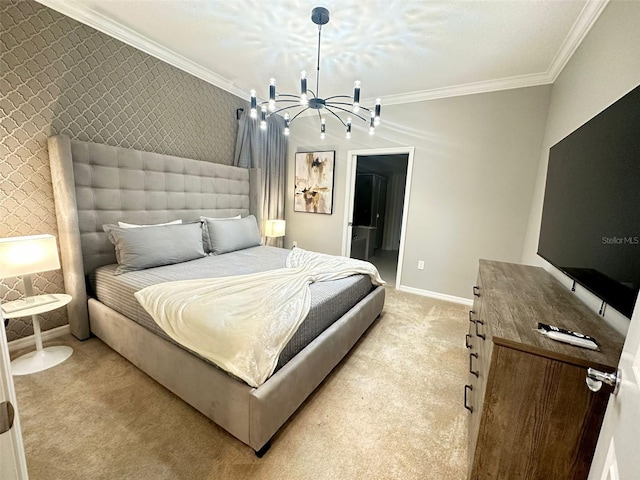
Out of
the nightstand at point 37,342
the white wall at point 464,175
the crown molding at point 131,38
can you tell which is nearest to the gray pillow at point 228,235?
the nightstand at point 37,342

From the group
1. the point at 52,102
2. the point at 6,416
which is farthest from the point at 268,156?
the point at 6,416

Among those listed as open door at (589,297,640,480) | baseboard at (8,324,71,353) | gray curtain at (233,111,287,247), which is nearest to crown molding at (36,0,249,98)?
gray curtain at (233,111,287,247)

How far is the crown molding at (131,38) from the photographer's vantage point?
2152 mm

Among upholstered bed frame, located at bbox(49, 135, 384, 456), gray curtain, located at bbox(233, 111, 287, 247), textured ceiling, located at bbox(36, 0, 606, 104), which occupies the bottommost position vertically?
upholstered bed frame, located at bbox(49, 135, 384, 456)

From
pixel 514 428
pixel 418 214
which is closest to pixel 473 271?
pixel 418 214

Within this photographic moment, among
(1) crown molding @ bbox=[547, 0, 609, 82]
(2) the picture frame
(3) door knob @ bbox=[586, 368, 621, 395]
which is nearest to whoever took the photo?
(3) door knob @ bbox=[586, 368, 621, 395]

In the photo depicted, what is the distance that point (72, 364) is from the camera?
6.68 feet

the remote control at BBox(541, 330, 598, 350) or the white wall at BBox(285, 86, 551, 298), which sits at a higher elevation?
the white wall at BBox(285, 86, 551, 298)

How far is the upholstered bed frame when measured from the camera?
1429mm

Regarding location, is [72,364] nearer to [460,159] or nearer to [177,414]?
[177,414]

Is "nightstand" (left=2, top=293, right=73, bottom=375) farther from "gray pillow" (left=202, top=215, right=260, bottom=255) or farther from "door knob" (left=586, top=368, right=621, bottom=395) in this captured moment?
"door knob" (left=586, top=368, right=621, bottom=395)

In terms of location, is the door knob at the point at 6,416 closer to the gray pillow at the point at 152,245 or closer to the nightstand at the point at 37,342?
the nightstand at the point at 37,342

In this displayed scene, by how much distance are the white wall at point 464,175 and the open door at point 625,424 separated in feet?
9.38

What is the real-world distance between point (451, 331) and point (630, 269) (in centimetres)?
195
